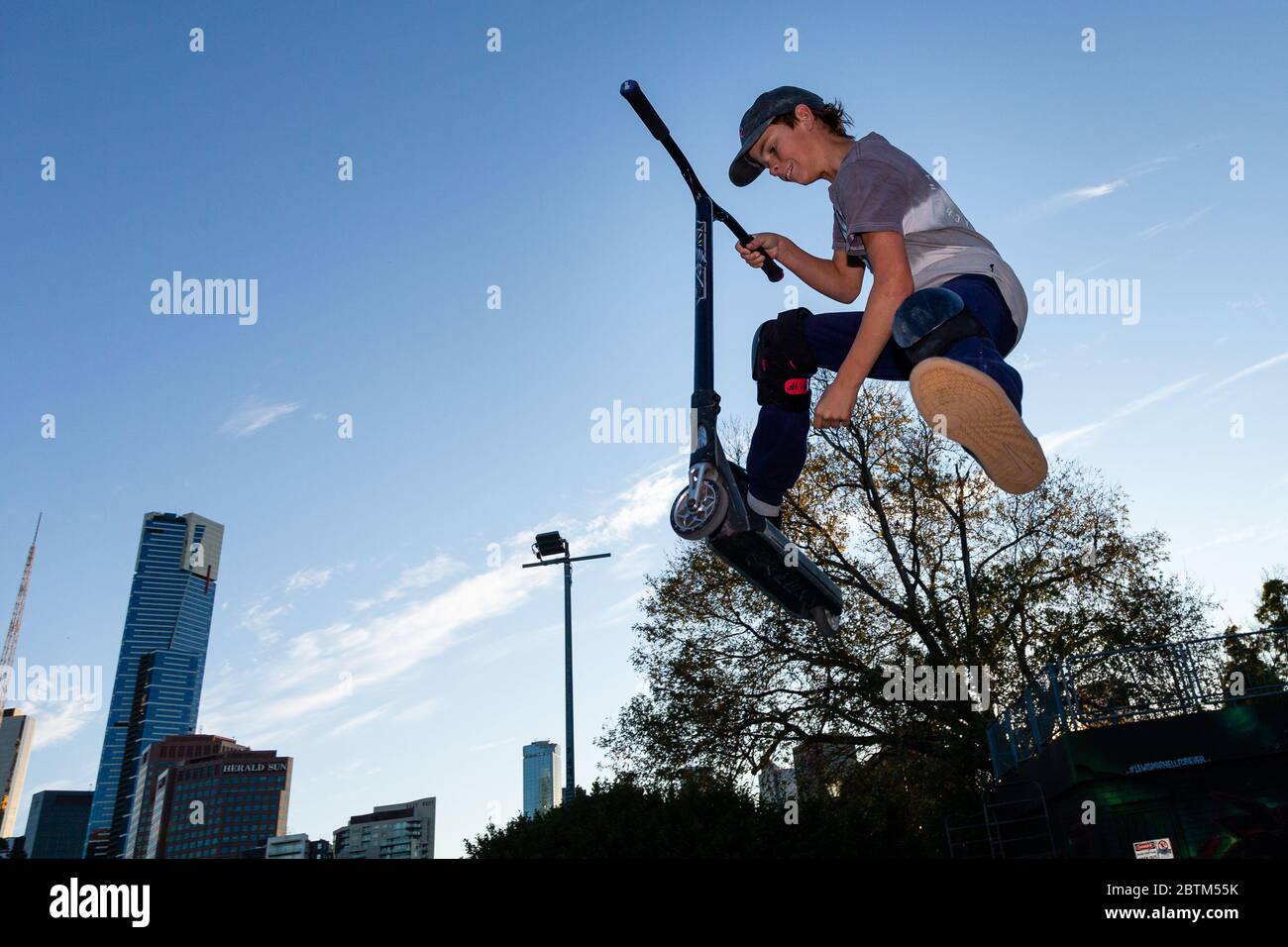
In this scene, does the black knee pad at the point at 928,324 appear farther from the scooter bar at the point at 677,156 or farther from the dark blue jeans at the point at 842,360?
the scooter bar at the point at 677,156

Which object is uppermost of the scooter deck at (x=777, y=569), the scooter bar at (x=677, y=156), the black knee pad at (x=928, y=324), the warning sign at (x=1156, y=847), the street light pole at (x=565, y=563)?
the street light pole at (x=565, y=563)

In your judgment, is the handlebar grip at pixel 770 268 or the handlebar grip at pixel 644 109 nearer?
the handlebar grip at pixel 644 109

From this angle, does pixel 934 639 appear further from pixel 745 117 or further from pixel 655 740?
pixel 745 117

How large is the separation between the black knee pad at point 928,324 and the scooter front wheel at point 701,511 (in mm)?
995

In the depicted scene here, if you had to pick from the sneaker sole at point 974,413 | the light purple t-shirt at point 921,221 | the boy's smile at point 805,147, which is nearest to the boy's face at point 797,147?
the boy's smile at point 805,147

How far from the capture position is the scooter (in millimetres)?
3473

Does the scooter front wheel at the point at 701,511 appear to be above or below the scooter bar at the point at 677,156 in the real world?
below

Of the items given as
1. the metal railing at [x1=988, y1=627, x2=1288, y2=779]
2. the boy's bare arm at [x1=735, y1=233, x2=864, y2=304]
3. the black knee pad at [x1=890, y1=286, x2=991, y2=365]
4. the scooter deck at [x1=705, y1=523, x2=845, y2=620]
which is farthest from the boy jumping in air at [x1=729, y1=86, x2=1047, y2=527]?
the metal railing at [x1=988, y1=627, x2=1288, y2=779]

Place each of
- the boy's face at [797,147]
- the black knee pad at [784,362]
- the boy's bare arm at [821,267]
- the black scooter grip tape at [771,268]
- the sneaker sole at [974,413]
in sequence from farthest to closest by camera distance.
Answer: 1. the black scooter grip tape at [771,268]
2. the boy's bare arm at [821,267]
3. the black knee pad at [784,362]
4. the boy's face at [797,147]
5. the sneaker sole at [974,413]

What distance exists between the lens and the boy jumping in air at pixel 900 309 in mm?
2703

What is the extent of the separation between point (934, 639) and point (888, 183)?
67.3 ft

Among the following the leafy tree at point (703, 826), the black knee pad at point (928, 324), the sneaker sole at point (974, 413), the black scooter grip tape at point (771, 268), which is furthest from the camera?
the leafy tree at point (703, 826)

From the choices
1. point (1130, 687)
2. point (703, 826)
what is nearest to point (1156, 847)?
point (1130, 687)
